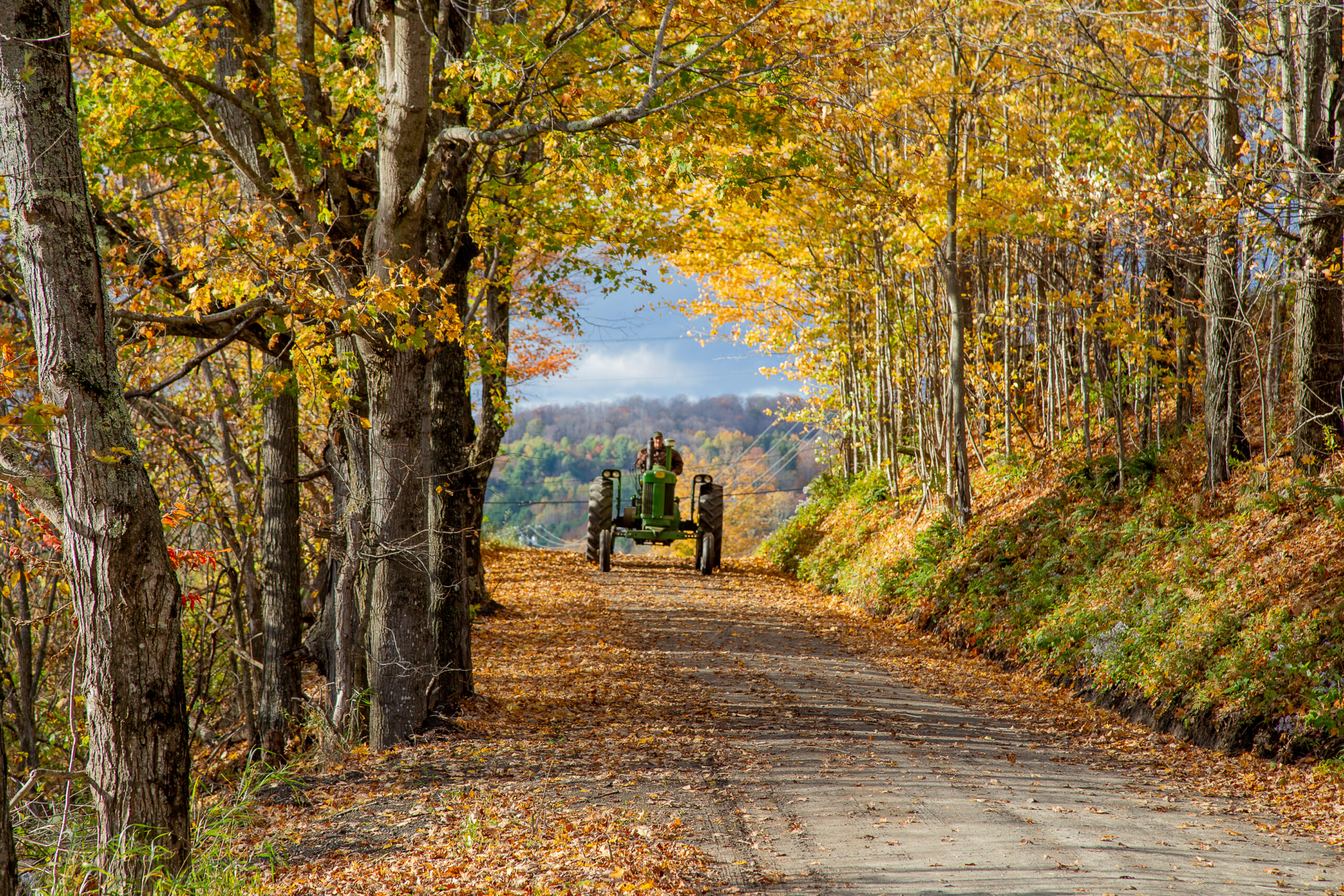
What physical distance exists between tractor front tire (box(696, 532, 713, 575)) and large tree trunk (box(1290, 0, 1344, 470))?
890 centimetres

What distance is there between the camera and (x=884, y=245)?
13180 millimetres

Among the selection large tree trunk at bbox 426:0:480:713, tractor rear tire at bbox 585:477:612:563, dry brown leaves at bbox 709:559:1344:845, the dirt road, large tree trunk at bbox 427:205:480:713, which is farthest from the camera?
tractor rear tire at bbox 585:477:612:563

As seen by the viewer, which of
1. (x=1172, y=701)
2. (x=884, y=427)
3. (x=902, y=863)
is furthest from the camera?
(x=884, y=427)

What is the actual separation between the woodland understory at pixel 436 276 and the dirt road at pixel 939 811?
Result: 125 centimetres

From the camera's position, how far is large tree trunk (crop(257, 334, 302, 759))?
7.72 metres

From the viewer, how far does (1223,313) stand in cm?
792

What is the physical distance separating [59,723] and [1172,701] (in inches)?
445

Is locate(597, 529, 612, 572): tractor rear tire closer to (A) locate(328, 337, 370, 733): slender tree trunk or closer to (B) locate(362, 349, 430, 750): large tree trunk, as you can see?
(A) locate(328, 337, 370, 733): slender tree trunk

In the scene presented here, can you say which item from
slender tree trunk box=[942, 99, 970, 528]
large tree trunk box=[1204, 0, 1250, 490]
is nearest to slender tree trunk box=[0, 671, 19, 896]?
large tree trunk box=[1204, 0, 1250, 490]

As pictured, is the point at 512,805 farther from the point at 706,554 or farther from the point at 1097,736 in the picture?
the point at 706,554

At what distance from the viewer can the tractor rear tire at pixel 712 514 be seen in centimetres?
1493

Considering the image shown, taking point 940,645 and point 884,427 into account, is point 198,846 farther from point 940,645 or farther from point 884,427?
point 884,427

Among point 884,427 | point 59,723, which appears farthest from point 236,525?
point 884,427

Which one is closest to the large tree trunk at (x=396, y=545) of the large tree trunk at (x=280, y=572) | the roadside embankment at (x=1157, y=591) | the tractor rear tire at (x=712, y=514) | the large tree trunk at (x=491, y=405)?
the large tree trunk at (x=280, y=572)
